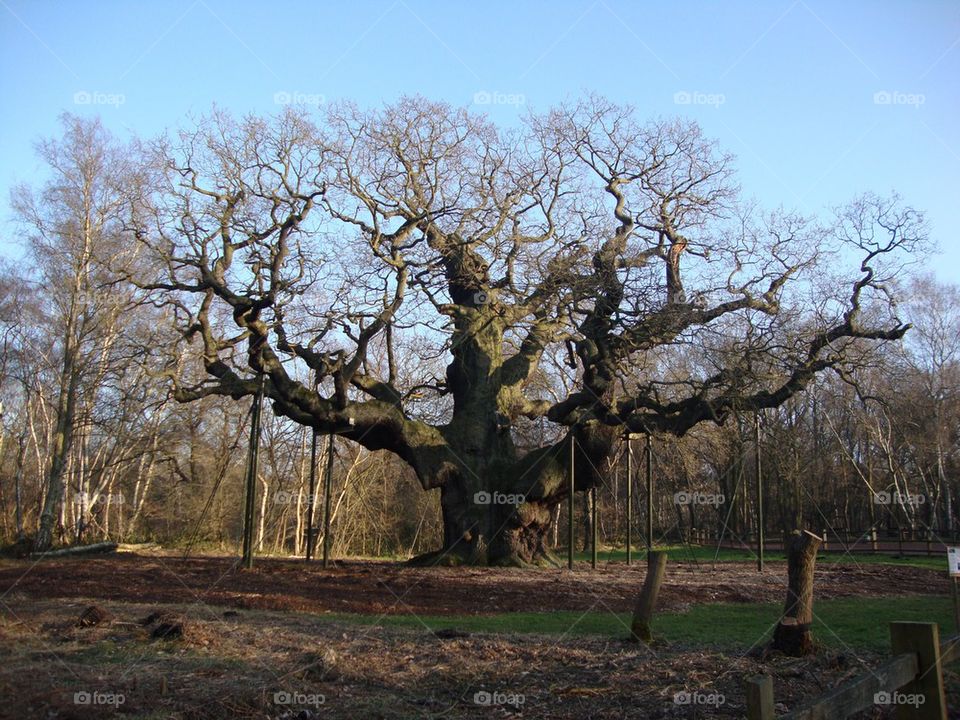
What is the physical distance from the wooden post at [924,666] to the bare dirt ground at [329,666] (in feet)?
5.61

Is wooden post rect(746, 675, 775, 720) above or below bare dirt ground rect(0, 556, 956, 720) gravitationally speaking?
above

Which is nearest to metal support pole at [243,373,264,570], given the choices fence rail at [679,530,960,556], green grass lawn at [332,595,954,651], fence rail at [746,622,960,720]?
green grass lawn at [332,595,954,651]

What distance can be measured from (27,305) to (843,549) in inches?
1293

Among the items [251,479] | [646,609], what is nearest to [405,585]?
[251,479]

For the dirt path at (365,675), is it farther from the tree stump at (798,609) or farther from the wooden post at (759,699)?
the wooden post at (759,699)

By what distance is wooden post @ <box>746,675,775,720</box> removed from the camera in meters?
3.59

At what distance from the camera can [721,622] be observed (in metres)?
11.4

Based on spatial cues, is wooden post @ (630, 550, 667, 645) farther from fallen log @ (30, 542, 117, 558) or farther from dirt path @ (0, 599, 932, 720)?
fallen log @ (30, 542, 117, 558)

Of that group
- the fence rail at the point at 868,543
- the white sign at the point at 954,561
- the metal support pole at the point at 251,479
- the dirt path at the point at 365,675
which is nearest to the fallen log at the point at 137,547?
the metal support pole at the point at 251,479

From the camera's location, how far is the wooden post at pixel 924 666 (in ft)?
16.8

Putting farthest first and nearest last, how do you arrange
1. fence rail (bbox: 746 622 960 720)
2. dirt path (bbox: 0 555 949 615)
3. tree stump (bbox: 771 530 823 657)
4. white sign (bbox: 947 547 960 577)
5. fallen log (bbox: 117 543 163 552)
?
1. fallen log (bbox: 117 543 163 552)
2. dirt path (bbox: 0 555 949 615)
3. white sign (bbox: 947 547 960 577)
4. tree stump (bbox: 771 530 823 657)
5. fence rail (bbox: 746 622 960 720)

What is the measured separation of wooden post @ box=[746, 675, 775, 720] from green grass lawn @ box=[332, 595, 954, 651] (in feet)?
19.3

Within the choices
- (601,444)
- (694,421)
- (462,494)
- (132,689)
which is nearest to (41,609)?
(132,689)

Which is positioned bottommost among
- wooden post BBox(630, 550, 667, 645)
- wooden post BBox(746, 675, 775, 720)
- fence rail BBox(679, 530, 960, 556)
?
fence rail BBox(679, 530, 960, 556)
